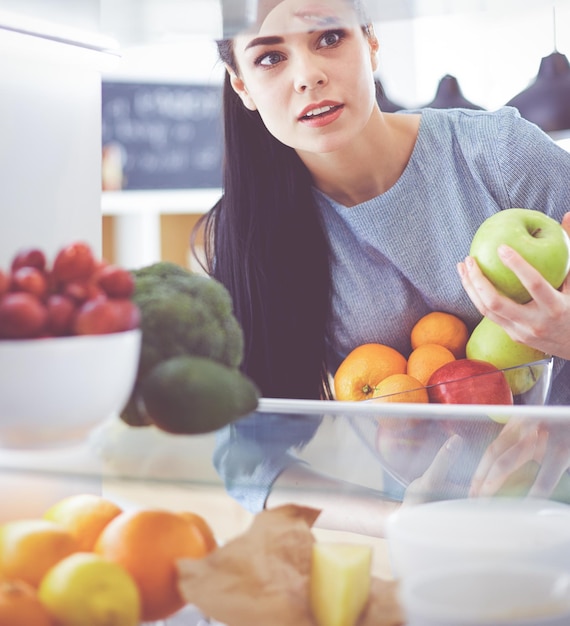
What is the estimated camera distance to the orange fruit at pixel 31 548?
1.59 feet

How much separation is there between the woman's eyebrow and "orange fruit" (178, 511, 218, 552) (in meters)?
0.53

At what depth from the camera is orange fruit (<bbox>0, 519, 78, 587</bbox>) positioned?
1.59ft

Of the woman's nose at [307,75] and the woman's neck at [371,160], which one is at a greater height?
the woman's nose at [307,75]

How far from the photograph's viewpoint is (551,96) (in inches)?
73.4

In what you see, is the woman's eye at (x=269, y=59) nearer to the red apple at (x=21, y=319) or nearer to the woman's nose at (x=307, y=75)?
the woman's nose at (x=307, y=75)

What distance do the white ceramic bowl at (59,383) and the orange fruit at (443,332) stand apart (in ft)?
2.52

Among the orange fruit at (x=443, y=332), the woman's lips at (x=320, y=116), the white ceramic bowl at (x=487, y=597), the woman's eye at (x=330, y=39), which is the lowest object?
the white ceramic bowl at (x=487, y=597)

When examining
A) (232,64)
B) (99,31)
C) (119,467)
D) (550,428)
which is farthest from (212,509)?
(232,64)

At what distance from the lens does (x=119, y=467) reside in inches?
22.0

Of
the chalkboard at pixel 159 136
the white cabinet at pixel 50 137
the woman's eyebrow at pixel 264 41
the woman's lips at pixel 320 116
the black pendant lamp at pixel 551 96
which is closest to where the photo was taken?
the white cabinet at pixel 50 137

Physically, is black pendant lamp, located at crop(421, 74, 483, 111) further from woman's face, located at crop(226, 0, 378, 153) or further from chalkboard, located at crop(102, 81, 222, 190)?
chalkboard, located at crop(102, 81, 222, 190)

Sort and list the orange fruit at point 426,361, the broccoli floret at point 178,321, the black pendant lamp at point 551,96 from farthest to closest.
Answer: the black pendant lamp at point 551,96 → the orange fruit at point 426,361 → the broccoli floret at point 178,321

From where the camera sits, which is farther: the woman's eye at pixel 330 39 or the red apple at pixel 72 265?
the woman's eye at pixel 330 39

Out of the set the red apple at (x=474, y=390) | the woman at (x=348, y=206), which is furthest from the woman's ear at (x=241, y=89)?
the red apple at (x=474, y=390)
